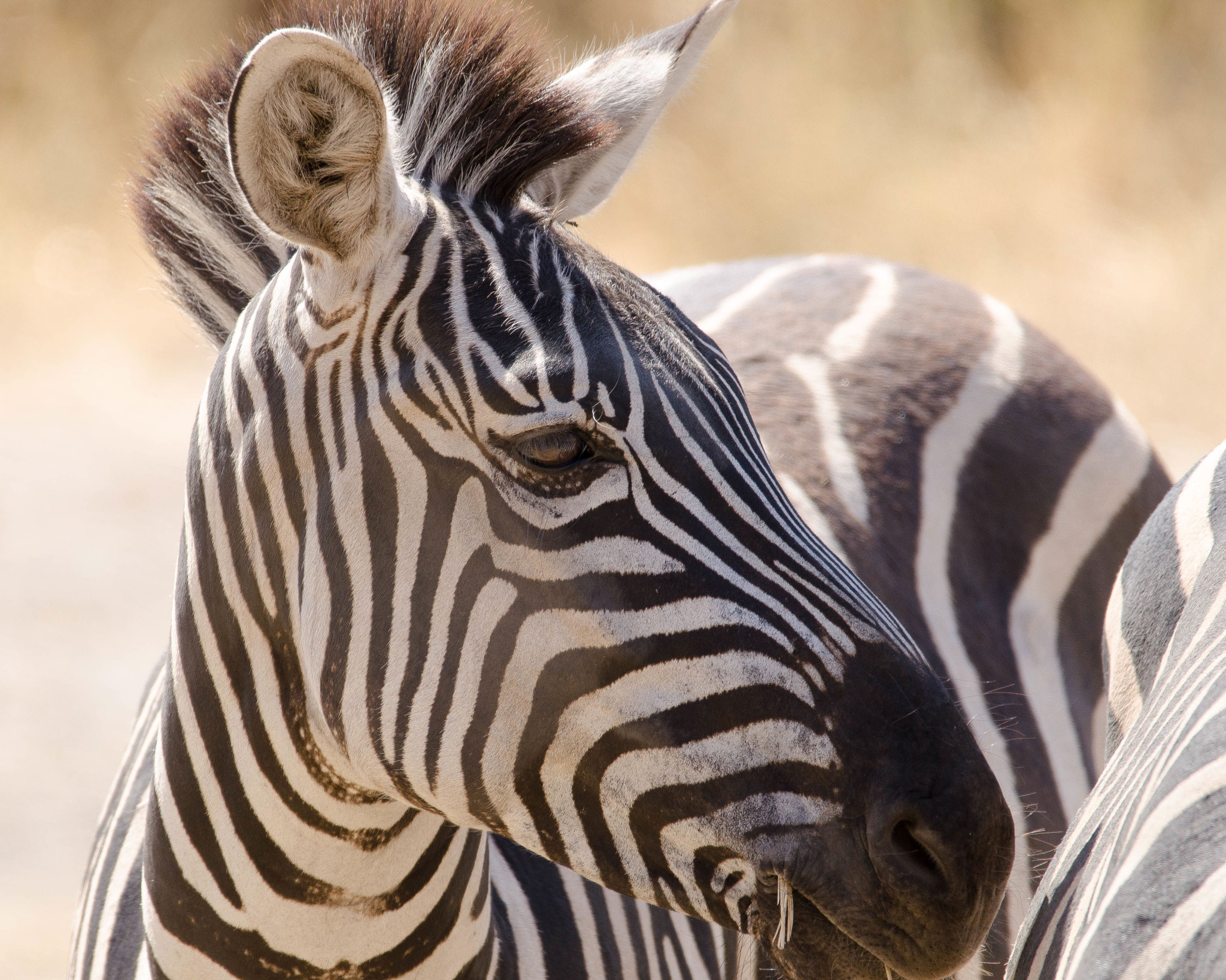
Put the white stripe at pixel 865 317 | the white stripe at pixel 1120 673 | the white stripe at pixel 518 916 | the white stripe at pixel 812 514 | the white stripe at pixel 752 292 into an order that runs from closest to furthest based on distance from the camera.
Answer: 1. the white stripe at pixel 1120 673
2. the white stripe at pixel 518 916
3. the white stripe at pixel 812 514
4. the white stripe at pixel 865 317
5. the white stripe at pixel 752 292

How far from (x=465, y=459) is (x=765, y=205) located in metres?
10.3

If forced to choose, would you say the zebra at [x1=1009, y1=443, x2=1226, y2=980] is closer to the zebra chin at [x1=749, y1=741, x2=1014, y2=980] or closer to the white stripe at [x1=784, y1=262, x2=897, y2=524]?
the zebra chin at [x1=749, y1=741, x2=1014, y2=980]

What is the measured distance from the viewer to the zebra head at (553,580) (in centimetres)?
161

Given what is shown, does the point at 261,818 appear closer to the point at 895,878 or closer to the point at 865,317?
the point at 895,878

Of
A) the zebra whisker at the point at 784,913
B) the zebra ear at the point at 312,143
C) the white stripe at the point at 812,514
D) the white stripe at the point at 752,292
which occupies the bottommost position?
the zebra whisker at the point at 784,913

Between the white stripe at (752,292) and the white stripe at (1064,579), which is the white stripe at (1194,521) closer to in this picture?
the white stripe at (1064,579)

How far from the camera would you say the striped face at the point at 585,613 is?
63.2 inches

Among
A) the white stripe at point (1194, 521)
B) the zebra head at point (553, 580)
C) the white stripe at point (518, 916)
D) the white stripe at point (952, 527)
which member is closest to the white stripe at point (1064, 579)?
the white stripe at point (952, 527)

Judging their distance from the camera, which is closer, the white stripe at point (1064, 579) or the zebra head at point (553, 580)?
the zebra head at point (553, 580)

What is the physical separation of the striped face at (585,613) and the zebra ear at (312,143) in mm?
84

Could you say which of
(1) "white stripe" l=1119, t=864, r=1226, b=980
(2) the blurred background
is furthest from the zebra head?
(2) the blurred background

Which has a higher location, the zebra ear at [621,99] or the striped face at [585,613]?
the zebra ear at [621,99]

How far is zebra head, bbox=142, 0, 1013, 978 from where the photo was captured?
5.28 ft

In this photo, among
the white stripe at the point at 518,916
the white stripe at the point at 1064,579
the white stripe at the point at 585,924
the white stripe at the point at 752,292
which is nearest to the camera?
the white stripe at the point at 518,916
